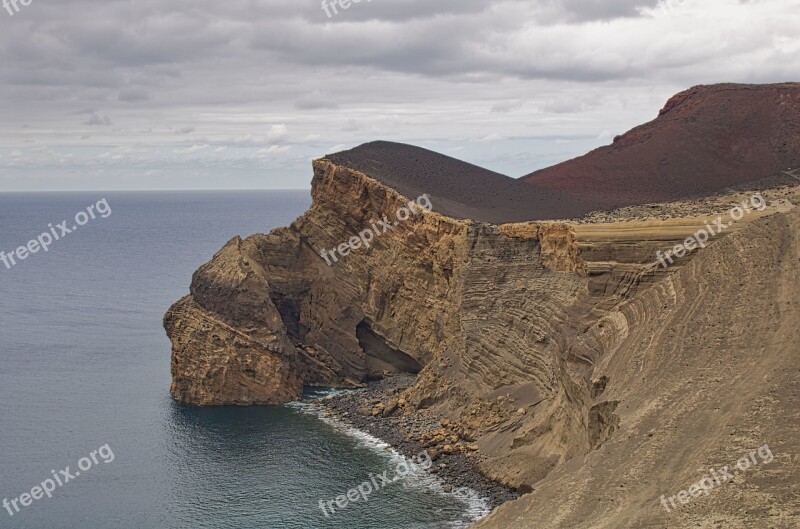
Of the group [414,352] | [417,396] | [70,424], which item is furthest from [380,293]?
[70,424]

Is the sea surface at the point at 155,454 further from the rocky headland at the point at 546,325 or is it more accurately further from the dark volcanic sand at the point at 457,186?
the dark volcanic sand at the point at 457,186

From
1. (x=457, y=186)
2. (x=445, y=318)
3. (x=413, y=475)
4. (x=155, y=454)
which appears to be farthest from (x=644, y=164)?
(x=155, y=454)

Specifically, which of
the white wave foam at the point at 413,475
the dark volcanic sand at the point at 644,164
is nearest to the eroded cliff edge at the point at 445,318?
the white wave foam at the point at 413,475

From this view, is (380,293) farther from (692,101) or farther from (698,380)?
(692,101)

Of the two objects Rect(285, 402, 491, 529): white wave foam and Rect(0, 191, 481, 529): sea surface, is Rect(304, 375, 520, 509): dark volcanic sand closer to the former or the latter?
Rect(285, 402, 491, 529): white wave foam

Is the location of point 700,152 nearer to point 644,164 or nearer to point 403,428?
point 644,164

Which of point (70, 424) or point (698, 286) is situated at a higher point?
point (698, 286)

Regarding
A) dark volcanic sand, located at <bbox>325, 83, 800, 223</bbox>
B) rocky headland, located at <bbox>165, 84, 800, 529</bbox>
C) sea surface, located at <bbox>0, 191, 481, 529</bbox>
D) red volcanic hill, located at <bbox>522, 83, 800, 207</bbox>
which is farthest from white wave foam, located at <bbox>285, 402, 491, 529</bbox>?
red volcanic hill, located at <bbox>522, 83, 800, 207</bbox>
